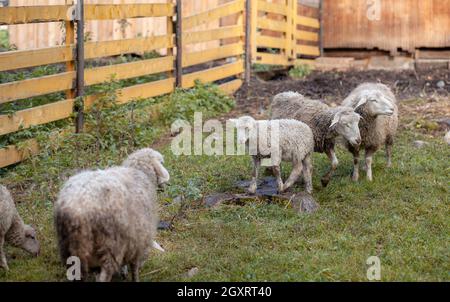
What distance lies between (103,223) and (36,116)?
4197 mm

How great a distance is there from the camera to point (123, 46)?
1046 cm

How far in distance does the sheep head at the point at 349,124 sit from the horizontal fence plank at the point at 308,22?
31.0 feet

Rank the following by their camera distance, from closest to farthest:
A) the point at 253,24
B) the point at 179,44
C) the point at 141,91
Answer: the point at 141,91 → the point at 179,44 → the point at 253,24

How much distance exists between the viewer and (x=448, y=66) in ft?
52.3

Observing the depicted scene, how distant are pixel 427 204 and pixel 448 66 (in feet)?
30.6

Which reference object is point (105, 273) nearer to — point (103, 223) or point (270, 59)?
point (103, 223)

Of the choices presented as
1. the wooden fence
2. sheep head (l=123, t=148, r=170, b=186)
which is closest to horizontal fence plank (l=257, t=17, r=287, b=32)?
the wooden fence

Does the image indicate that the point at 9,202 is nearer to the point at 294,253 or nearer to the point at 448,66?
the point at 294,253

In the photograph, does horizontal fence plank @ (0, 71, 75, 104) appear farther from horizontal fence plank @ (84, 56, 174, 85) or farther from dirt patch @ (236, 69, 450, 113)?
dirt patch @ (236, 69, 450, 113)

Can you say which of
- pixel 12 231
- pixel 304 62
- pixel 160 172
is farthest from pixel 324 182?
pixel 304 62

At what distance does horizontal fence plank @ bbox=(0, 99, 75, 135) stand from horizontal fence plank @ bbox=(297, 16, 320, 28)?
8.64 meters

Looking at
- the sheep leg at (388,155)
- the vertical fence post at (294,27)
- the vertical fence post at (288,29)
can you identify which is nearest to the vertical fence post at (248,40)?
the vertical fence post at (288,29)

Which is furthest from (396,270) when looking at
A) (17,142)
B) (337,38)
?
(337,38)

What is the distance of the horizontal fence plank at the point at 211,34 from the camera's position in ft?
40.2
